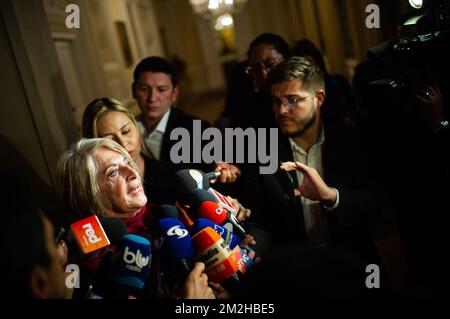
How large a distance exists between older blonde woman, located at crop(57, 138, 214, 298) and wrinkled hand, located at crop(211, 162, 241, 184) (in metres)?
0.29

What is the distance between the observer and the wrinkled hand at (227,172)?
48.9 inches

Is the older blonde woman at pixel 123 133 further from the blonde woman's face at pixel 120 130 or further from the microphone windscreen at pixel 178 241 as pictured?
the microphone windscreen at pixel 178 241

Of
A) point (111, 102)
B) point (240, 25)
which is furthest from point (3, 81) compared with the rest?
point (240, 25)

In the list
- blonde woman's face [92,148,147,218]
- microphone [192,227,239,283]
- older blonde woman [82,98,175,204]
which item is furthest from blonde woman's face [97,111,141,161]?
microphone [192,227,239,283]

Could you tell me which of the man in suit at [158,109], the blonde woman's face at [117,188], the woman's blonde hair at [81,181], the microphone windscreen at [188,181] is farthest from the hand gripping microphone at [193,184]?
the man in suit at [158,109]

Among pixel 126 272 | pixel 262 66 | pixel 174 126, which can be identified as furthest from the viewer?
pixel 262 66

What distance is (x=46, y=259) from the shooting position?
2.27 feet

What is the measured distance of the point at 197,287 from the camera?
0.84 meters

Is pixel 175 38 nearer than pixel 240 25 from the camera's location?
No

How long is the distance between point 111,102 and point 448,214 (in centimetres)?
113

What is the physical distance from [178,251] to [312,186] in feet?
1.33

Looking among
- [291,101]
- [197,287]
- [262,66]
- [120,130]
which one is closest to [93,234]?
[197,287]

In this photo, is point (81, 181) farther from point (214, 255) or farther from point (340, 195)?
point (340, 195)

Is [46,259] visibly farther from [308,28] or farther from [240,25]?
[240,25]
